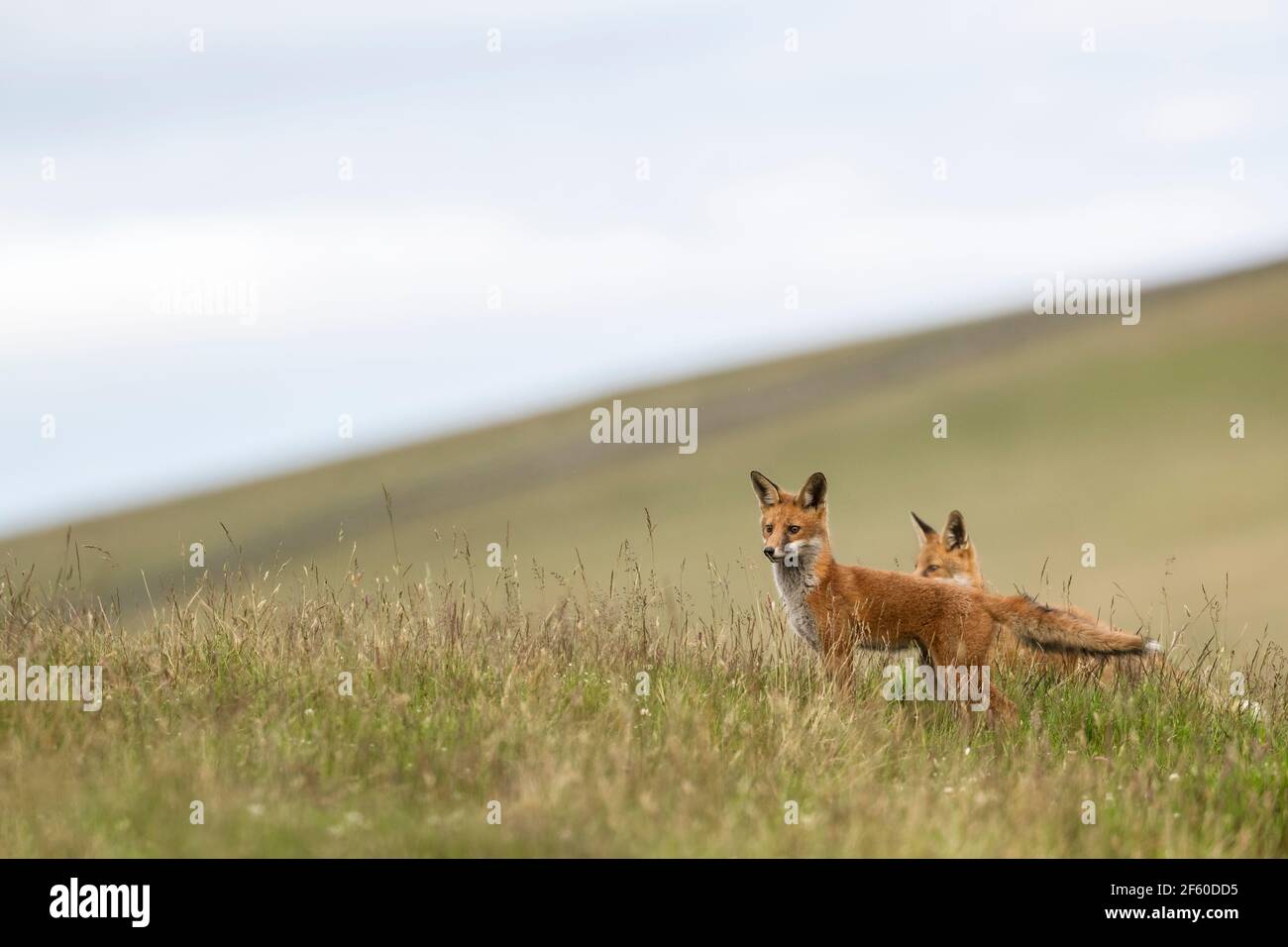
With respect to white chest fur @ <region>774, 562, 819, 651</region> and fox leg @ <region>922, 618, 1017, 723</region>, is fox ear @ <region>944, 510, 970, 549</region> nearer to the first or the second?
white chest fur @ <region>774, 562, 819, 651</region>

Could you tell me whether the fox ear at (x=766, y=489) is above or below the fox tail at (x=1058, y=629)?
above

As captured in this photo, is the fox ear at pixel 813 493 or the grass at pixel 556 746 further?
the fox ear at pixel 813 493

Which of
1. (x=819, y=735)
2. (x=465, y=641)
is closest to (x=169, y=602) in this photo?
(x=465, y=641)

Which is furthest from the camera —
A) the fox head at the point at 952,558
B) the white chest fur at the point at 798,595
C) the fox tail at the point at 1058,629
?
the fox head at the point at 952,558

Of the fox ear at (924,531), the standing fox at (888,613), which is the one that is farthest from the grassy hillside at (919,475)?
the standing fox at (888,613)

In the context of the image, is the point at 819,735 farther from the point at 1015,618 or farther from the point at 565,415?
the point at 565,415

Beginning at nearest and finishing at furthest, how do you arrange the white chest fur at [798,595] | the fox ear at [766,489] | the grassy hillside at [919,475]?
the white chest fur at [798,595]
the fox ear at [766,489]
the grassy hillside at [919,475]

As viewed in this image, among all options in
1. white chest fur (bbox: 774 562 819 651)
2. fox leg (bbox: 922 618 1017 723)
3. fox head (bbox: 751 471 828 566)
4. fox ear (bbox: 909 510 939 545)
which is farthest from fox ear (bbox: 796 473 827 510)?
fox ear (bbox: 909 510 939 545)

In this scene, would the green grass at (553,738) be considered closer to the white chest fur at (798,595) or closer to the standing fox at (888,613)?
the standing fox at (888,613)

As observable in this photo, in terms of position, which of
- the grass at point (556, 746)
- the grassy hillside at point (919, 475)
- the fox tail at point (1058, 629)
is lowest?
the grass at point (556, 746)

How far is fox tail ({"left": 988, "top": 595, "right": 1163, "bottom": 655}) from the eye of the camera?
30.7ft

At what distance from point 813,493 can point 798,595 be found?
944 mm

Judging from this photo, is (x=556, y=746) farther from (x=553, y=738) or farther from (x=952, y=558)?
(x=952, y=558)

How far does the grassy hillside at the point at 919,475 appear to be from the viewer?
131ft
